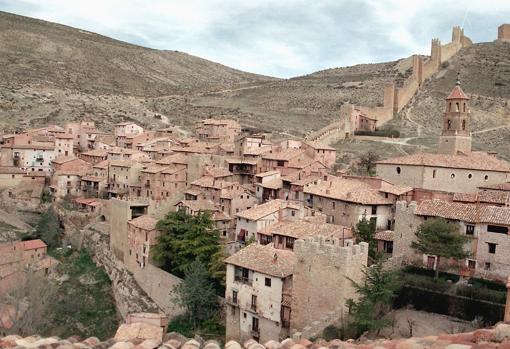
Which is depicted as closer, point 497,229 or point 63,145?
point 497,229

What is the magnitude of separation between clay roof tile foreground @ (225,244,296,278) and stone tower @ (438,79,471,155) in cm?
2362

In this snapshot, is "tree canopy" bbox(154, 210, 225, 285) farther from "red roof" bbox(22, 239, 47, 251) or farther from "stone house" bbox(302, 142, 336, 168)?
"stone house" bbox(302, 142, 336, 168)

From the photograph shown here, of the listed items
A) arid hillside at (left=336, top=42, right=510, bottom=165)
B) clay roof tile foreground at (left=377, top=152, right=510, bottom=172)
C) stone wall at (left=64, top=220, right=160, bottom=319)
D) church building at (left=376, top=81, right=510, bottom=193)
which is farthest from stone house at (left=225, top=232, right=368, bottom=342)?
arid hillside at (left=336, top=42, right=510, bottom=165)

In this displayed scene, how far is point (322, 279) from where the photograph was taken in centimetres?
1978

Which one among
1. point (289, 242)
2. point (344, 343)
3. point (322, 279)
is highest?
point (344, 343)

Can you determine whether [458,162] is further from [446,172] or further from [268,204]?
[268,204]

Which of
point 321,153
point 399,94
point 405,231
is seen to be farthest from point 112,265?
point 399,94

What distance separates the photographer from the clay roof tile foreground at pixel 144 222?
3231 centimetres

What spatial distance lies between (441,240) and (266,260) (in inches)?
290

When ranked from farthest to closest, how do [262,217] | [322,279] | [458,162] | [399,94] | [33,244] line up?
[399,94] < [33,244] < [458,162] < [262,217] < [322,279]

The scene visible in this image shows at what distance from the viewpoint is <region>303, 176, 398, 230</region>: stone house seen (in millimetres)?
29625

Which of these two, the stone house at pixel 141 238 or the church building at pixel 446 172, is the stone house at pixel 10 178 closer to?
the stone house at pixel 141 238

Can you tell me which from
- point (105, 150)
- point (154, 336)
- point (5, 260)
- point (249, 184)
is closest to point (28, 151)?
point (105, 150)

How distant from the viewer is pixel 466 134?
138 ft
